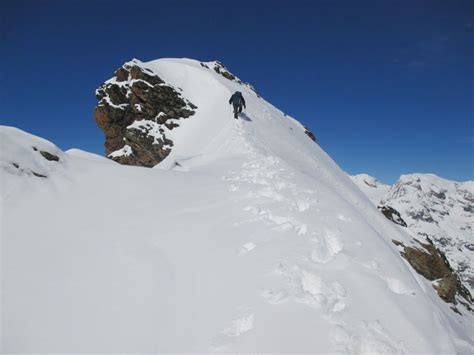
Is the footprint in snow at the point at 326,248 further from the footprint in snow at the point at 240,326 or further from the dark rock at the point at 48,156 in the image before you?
the dark rock at the point at 48,156

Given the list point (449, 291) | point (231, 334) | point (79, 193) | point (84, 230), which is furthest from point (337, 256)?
point (449, 291)

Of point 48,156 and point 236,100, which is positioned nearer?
point 48,156

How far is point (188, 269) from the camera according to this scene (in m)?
5.82

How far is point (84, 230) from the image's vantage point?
718cm

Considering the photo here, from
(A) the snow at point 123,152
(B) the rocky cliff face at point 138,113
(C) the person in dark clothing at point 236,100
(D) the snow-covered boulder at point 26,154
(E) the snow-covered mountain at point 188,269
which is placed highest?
(B) the rocky cliff face at point 138,113

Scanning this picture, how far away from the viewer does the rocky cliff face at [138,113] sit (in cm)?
3108

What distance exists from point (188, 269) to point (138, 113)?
31.0 meters

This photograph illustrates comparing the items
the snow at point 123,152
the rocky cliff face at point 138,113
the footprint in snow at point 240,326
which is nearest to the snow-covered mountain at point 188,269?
the footprint in snow at point 240,326

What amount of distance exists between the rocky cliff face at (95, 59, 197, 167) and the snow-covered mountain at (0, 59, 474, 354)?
788 inches

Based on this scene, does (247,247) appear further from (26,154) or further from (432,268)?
(432,268)

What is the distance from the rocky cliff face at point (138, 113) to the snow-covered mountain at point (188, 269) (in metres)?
20.0

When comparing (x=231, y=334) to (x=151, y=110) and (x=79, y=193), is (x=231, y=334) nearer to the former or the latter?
(x=79, y=193)

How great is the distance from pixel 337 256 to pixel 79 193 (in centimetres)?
791

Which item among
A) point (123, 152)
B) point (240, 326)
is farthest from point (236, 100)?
point (240, 326)
